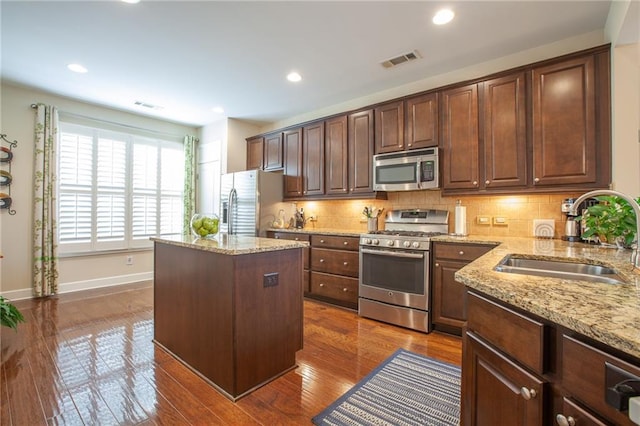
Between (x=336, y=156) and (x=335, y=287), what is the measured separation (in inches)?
68.5

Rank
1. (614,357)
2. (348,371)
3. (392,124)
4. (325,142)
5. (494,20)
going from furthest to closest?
(325,142)
(392,124)
(494,20)
(348,371)
(614,357)

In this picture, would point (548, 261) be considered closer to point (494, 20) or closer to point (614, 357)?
point (614, 357)

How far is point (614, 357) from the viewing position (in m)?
0.62

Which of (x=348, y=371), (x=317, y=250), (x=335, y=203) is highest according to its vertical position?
(x=335, y=203)

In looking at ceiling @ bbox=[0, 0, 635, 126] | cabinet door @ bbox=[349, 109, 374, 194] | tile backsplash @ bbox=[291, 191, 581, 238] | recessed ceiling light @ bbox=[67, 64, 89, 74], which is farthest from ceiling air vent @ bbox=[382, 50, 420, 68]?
recessed ceiling light @ bbox=[67, 64, 89, 74]

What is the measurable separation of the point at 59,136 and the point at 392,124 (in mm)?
4648

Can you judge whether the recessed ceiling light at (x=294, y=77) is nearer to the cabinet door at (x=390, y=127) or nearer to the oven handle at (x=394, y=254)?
the cabinet door at (x=390, y=127)

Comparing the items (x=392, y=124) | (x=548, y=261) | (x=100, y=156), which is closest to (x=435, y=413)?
(x=548, y=261)

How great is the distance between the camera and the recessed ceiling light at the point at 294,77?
348 cm

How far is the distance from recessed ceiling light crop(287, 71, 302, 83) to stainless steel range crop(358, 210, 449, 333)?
6.72 ft

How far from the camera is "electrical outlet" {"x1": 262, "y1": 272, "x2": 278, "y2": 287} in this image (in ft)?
6.64

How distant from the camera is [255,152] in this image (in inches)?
204

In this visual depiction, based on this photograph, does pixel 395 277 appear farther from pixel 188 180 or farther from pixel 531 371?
pixel 188 180

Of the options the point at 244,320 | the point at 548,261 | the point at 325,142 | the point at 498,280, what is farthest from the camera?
the point at 325,142
